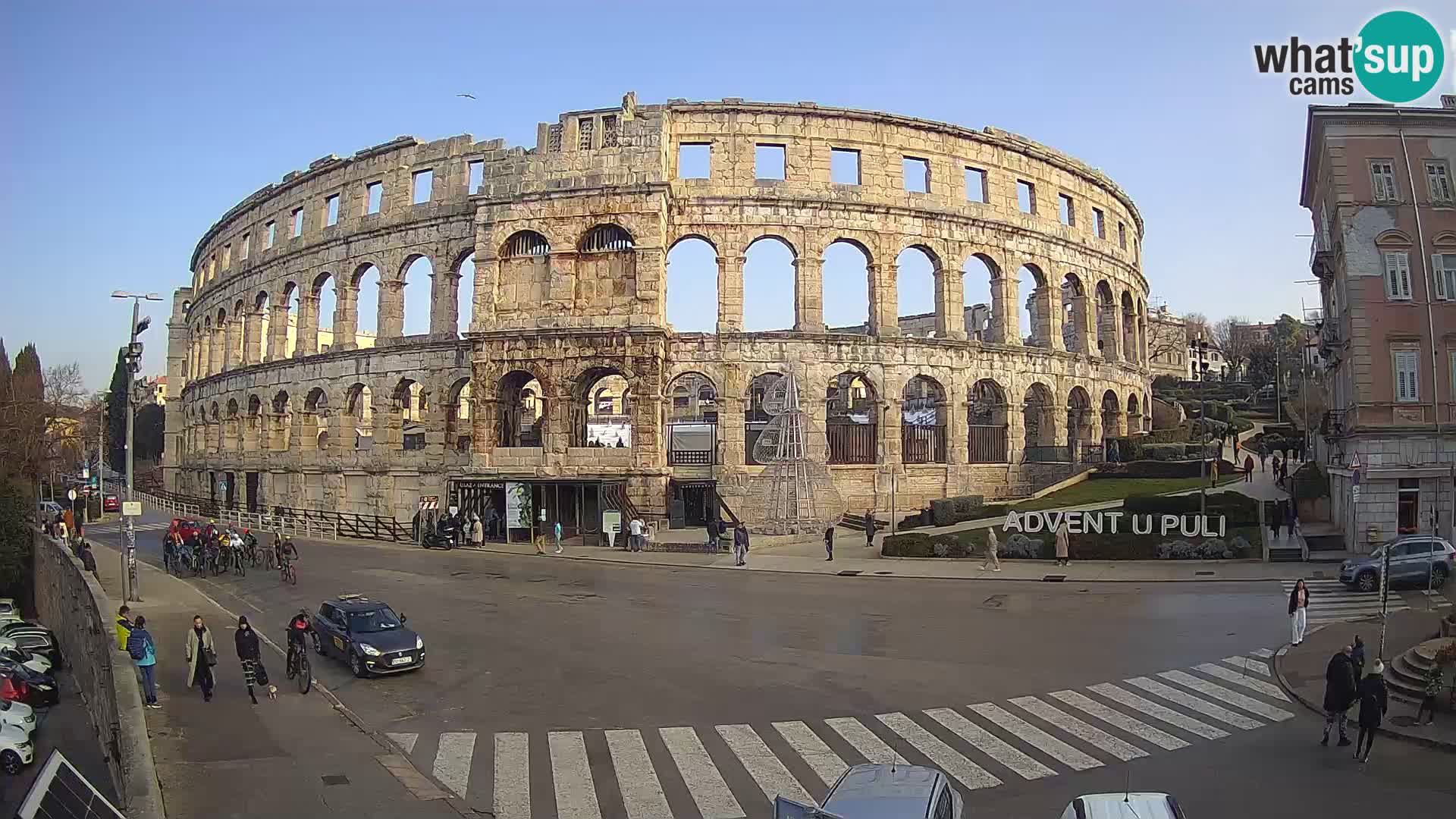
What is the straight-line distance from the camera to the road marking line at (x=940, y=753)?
448 inches

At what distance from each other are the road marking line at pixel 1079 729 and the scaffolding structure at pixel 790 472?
23.3 metres

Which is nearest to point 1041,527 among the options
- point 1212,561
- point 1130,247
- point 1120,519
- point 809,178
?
point 1120,519

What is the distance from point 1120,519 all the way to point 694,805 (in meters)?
25.6

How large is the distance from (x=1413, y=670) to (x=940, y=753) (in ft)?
30.4

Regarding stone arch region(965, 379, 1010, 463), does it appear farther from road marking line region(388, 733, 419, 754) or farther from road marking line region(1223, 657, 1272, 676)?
road marking line region(388, 733, 419, 754)

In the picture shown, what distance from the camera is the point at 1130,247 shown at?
5697cm

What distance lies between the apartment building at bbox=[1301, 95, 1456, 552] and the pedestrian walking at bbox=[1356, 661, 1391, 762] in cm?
1949

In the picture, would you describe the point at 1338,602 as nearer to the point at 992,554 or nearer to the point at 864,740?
the point at 992,554

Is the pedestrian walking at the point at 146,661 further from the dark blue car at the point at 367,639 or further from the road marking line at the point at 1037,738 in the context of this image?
the road marking line at the point at 1037,738

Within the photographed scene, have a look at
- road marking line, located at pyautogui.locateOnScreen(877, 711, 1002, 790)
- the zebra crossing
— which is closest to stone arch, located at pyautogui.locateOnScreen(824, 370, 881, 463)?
the zebra crossing

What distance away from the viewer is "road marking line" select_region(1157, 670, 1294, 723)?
14031mm

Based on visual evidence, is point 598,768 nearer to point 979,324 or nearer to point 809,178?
point 809,178

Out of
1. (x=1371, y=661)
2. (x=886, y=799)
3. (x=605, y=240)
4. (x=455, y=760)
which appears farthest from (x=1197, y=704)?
(x=605, y=240)

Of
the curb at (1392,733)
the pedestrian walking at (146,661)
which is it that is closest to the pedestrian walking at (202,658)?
the pedestrian walking at (146,661)
